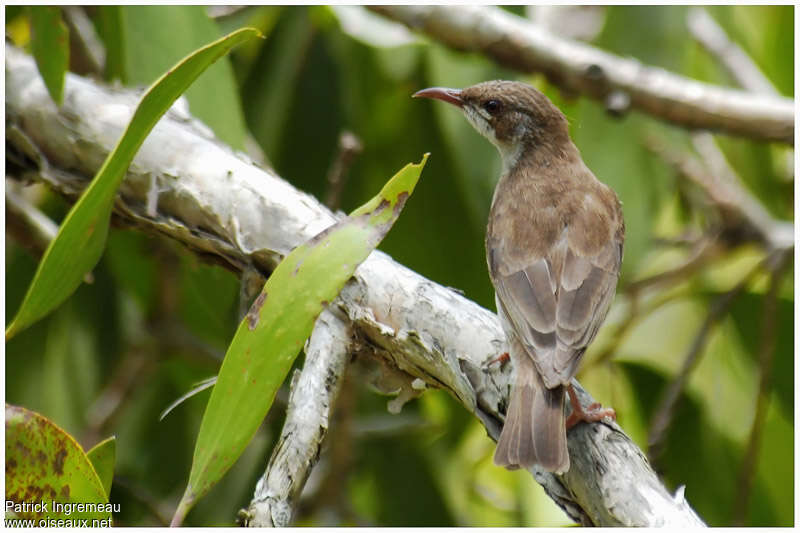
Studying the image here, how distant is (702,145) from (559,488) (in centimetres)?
449

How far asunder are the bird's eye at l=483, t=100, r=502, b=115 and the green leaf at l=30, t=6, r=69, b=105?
5.43 feet

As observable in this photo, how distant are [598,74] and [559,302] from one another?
163cm

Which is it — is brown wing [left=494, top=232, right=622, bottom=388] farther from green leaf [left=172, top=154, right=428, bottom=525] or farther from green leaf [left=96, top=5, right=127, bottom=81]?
green leaf [left=96, top=5, right=127, bottom=81]

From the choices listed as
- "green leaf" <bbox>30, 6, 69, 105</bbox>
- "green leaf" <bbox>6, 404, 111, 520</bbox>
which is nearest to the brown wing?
"green leaf" <bbox>6, 404, 111, 520</bbox>

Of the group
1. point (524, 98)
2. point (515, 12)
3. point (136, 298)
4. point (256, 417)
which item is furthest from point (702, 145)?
point (256, 417)

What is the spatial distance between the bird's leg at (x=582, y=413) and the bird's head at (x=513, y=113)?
149 cm

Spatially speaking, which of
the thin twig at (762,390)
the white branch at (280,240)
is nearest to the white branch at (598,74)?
the thin twig at (762,390)

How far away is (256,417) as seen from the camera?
7.56 feet

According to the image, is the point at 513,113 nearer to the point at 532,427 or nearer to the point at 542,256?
the point at 542,256

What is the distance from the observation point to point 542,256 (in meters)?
3.36

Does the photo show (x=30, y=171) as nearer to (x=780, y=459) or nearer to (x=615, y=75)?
(x=615, y=75)

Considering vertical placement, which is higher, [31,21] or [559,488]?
[31,21]

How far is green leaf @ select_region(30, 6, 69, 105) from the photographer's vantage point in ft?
Result: 11.5

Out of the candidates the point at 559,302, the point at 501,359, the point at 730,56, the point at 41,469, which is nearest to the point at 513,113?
the point at 559,302
